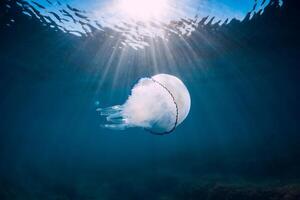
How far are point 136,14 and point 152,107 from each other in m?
7.58

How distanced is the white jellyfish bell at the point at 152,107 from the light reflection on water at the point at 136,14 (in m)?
6.25

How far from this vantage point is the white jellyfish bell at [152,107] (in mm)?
5418

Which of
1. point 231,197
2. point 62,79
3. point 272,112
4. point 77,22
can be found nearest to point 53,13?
point 77,22

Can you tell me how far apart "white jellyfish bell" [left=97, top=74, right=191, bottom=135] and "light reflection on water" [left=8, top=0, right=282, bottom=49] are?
246 inches

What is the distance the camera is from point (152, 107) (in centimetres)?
572

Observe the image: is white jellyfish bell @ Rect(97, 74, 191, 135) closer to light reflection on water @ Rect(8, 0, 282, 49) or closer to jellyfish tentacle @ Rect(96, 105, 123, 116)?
jellyfish tentacle @ Rect(96, 105, 123, 116)

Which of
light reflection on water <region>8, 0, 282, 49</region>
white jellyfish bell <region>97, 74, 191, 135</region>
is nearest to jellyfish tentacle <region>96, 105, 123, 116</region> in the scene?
white jellyfish bell <region>97, 74, 191, 135</region>

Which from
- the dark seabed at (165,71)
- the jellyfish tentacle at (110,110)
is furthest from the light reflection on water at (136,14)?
the jellyfish tentacle at (110,110)

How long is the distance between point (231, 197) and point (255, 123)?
2836 inches

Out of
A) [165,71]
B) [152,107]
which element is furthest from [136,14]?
[165,71]

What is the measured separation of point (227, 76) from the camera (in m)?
26.9

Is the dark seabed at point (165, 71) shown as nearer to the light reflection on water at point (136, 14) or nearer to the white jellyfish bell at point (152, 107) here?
the light reflection on water at point (136, 14)

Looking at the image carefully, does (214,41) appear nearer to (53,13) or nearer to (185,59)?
(185,59)

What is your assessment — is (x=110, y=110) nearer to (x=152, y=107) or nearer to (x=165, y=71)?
(x=152, y=107)
